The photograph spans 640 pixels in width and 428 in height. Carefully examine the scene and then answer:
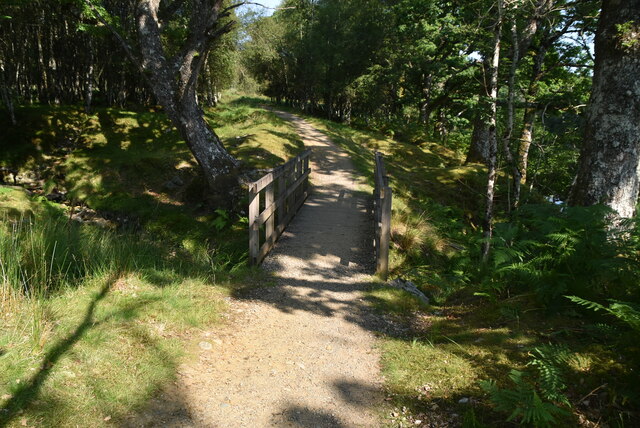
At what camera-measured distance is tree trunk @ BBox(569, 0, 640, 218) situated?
207 inches

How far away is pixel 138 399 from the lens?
2.98 metres

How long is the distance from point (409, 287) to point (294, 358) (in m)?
2.57

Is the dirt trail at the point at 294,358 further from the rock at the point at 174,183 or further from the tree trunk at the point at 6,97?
the tree trunk at the point at 6,97

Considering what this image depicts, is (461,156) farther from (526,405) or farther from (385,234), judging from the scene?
(526,405)

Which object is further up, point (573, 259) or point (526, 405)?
point (573, 259)

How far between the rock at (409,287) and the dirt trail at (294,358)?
0.48m

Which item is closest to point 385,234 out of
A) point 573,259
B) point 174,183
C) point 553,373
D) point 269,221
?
point 269,221

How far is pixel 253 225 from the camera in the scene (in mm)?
6004

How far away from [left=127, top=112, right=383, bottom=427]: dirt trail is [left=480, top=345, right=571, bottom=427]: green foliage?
1.02 m

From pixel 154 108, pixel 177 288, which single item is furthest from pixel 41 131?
pixel 177 288

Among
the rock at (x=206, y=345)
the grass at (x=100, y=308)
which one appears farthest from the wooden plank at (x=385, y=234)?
the rock at (x=206, y=345)

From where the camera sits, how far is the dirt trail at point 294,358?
3111 mm

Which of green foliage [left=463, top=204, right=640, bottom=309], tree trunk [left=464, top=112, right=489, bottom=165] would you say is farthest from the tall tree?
tree trunk [left=464, top=112, right=489, bottom=165]

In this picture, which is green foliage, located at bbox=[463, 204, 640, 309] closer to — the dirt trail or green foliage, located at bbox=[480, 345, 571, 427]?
green foliage, located at bbox=[480, 345, 571, 427]
